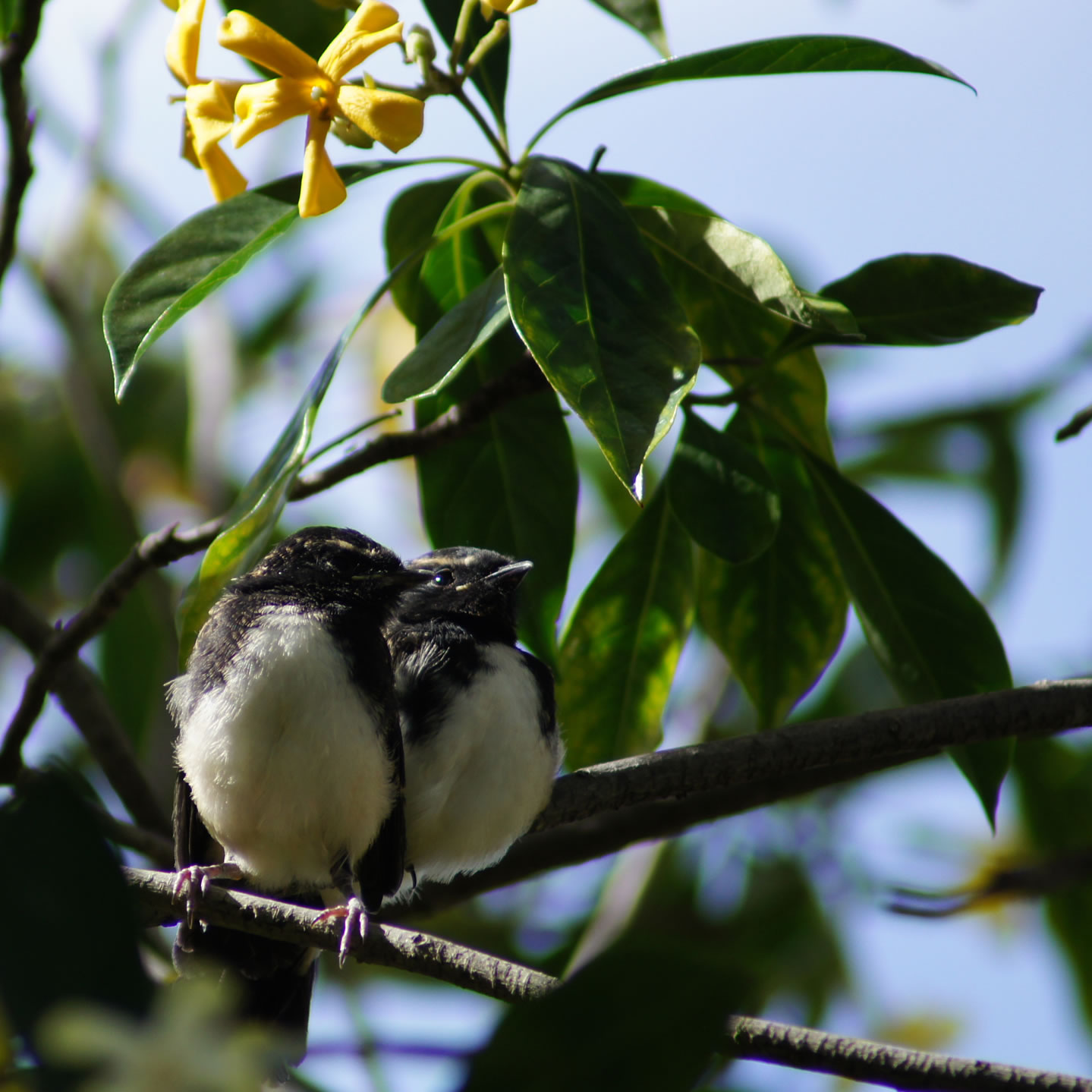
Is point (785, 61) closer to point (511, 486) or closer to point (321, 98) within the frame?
point (321, 98)

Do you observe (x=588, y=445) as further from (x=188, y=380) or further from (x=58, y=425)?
(x=58, y=425)

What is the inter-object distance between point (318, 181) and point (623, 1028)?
142 cm

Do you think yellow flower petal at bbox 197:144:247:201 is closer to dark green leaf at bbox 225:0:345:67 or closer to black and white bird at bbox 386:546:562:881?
dark green leaf at bbox 225:0:345:67

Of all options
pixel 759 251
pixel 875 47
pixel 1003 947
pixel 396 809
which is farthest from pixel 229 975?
pixel 1003 947

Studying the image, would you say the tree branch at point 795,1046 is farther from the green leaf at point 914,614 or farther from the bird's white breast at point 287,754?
the green leaf at point 914,614

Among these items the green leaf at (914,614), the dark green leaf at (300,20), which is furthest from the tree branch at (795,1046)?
the dark green leaf at (300,20)

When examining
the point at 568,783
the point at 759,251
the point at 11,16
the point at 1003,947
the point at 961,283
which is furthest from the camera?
the point at 1003,947

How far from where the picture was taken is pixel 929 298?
7.29 feet

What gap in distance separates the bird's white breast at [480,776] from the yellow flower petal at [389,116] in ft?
3.81

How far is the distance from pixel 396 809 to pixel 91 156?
278cm

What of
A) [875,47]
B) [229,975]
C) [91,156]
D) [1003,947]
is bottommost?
[1003,947]

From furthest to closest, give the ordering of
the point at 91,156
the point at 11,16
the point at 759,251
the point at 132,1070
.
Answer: the point at 91,156, the point at 11,16, the point at 759,251, the point at 132,1070

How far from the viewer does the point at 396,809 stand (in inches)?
98.3

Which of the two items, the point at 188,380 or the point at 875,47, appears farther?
the point at 188,380
